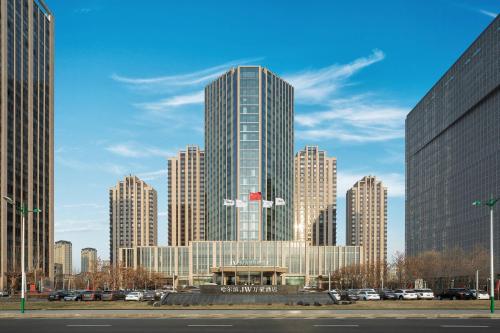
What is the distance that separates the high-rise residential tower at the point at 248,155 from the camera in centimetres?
16288

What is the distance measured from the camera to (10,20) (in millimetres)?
148625

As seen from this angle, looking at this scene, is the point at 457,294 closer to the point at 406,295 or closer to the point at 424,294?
the point at 424,294

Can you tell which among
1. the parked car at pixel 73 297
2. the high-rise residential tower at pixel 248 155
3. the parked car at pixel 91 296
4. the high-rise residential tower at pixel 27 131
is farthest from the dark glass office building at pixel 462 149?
the high-rise residential tower at pixel 27 131

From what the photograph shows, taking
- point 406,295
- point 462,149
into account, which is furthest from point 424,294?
point 462,149

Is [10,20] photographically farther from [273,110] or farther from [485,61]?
[485,61]

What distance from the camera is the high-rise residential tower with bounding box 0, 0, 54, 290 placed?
142 meters

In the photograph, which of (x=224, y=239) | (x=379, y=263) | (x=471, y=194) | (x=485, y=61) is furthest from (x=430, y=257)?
(x=224, y=239)

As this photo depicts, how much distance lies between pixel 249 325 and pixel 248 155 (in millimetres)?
134538

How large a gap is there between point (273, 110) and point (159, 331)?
145256mm

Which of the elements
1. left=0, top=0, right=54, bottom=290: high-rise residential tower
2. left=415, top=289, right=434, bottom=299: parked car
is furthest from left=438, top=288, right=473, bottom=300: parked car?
left=0, top=0, right=54, bottom=290: high-rise residential tower

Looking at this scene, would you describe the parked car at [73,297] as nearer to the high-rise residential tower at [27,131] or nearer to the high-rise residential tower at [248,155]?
the high-rise residential tower at [27,131]

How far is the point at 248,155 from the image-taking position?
16312cm

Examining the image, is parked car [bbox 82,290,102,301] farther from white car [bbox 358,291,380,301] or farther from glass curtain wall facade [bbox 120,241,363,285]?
glass curtain wall facade [bbox 120,241,363,285]

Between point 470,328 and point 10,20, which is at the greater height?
point 10,20
